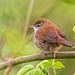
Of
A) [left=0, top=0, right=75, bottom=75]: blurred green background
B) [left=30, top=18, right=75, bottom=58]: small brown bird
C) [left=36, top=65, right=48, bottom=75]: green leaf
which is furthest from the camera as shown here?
[left=0, top=0, right=75, bottom=75]: blurred green background

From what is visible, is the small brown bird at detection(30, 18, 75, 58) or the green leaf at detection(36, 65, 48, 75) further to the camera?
the small brown bird at detection(30, 18, 75, 58)

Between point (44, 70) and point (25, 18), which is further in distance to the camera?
point (25, 18)

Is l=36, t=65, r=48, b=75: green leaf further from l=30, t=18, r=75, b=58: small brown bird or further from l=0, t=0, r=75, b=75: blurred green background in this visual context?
l=0, t=0, r=75, b=75: blurred green background

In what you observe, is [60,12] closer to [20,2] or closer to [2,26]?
[20,2]

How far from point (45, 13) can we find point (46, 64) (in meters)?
3.71

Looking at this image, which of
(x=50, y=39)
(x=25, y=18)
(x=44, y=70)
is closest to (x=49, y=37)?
(x=50, y=39)

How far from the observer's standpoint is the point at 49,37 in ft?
15.7

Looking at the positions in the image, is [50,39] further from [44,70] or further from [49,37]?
[44,70]

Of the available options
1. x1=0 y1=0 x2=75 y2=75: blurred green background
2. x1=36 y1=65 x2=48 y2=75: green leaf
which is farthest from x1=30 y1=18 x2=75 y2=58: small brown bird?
x1=36 y1=65 x2=48 y2=75: green leaf

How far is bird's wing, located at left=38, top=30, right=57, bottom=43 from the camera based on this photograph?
184 inches


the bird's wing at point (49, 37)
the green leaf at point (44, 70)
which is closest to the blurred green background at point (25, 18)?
the bird's wing at point (49, 37)

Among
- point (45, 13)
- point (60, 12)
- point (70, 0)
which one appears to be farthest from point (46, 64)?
point (60, 12)

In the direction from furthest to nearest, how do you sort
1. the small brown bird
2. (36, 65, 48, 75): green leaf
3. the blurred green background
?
the blurred green background
the small brown bird
(36, 65, 48, 75): green leaf

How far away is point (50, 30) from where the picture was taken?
507 centimetres
